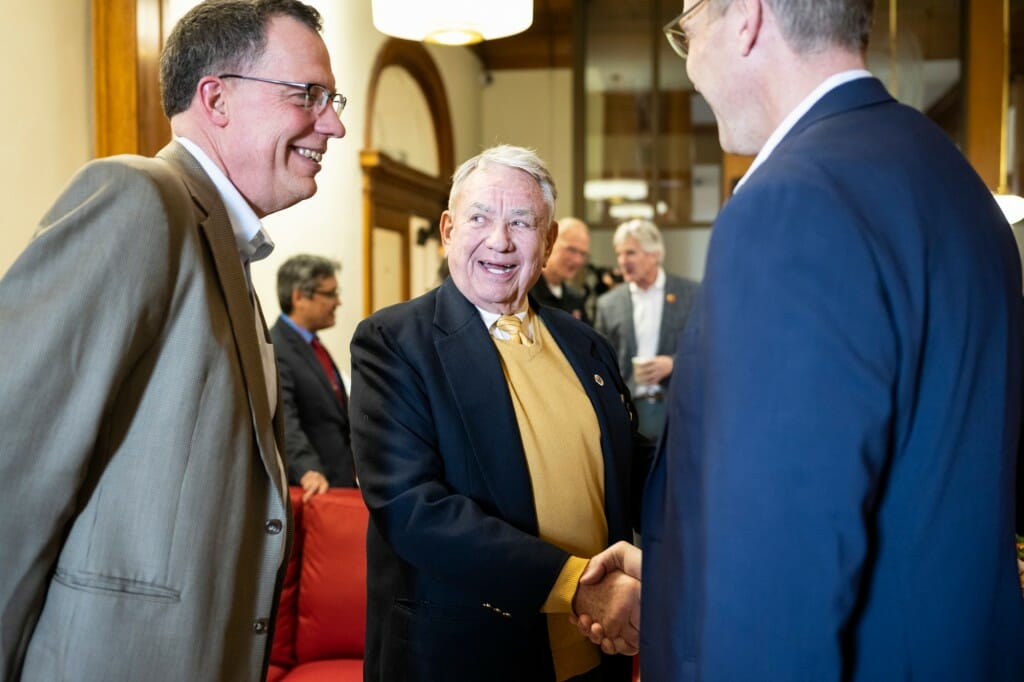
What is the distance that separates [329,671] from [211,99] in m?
2.07

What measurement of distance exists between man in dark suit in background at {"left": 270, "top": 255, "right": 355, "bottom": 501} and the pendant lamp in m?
1.30

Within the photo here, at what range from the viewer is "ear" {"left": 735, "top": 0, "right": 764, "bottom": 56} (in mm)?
1143

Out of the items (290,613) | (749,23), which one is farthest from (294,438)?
(749,23)

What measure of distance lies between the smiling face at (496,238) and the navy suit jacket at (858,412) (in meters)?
0.85

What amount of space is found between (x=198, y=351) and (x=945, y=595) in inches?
37.2

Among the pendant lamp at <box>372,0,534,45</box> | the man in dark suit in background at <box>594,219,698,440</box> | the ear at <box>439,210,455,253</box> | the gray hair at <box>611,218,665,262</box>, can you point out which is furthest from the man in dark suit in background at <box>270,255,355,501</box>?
the ear at <box>439,210,455,253</box>

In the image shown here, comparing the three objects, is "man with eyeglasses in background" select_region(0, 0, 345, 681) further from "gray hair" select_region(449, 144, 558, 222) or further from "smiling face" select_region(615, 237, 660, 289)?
"smiling face" select_region(615, 237, 660, 289)

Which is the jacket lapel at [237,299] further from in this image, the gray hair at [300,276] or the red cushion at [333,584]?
the gray hair at [300,276]

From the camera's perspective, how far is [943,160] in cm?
108

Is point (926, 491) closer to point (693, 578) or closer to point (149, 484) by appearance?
point (693, 578)

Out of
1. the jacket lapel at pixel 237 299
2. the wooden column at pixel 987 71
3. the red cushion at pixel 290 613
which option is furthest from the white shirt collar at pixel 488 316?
the wooden column at pixel 987 71

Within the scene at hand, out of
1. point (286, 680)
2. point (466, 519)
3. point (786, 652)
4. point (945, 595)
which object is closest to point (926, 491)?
point (945, 595)

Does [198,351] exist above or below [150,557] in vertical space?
above

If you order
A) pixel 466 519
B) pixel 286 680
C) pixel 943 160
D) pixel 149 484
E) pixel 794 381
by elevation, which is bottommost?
pixel 286 680
